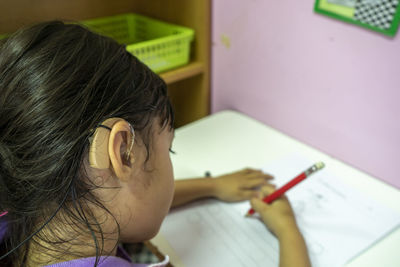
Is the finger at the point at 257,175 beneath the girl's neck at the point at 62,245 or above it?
beneath

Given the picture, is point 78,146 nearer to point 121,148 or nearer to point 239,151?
point 121,148

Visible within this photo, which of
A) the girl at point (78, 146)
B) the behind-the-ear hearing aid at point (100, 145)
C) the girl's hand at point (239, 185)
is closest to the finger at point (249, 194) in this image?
the girl's hand at point (239, 185)

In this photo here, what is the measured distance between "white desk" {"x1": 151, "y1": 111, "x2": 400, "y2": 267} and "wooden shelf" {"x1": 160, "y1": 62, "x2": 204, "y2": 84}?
0.13m

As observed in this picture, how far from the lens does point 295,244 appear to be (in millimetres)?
518

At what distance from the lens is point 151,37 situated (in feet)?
3.24

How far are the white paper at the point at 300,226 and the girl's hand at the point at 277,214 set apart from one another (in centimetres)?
2

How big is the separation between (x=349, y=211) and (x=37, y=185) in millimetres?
526

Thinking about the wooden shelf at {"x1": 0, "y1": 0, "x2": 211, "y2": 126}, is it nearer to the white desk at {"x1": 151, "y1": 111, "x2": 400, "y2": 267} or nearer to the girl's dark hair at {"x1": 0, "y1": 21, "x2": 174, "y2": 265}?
the white desk at {"x1": 151, "y1": 111, "x2": 400, "y2": 267}

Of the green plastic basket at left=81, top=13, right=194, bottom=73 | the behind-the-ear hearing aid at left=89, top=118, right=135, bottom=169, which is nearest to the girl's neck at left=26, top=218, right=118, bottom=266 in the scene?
the behind-the-ear hearing aid at left=89, top=118, right=135, bottom=169

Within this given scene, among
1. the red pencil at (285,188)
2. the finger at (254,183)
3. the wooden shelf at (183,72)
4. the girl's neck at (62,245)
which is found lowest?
the finger at (254,183)

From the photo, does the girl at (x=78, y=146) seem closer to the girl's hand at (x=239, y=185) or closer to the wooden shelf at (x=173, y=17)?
the girl's hand at (x=239, y=185)

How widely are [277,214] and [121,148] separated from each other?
33cm

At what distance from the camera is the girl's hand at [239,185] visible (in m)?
0.64

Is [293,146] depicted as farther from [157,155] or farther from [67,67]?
[67,67]
